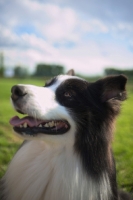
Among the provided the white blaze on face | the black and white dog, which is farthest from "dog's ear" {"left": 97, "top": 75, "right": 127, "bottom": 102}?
the white blaze on face

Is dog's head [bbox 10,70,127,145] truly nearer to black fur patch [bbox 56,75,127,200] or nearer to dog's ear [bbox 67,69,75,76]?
black fur patch [bbox 56,75,127,200]

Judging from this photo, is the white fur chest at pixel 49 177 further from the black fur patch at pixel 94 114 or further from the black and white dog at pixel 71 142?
the black fur patch at pixel 94 114

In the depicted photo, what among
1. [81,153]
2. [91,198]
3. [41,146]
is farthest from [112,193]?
[41,146]

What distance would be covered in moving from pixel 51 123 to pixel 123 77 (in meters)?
0.88

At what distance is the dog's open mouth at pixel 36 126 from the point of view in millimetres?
2818

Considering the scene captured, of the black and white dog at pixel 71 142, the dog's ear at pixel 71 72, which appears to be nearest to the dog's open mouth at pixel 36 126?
the black and white dog at pixel 71 142

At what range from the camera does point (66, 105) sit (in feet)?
9.88

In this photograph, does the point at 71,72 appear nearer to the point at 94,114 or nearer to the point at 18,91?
the point at 94,114

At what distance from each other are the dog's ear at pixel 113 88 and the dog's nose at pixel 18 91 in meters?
0.93

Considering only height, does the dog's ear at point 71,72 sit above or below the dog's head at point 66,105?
above

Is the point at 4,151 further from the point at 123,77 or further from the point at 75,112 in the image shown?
the point at 123,77

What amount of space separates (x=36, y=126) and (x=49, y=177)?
2.20ft

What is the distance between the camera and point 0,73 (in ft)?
191

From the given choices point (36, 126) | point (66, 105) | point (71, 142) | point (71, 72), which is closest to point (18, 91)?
point (36, 126)
